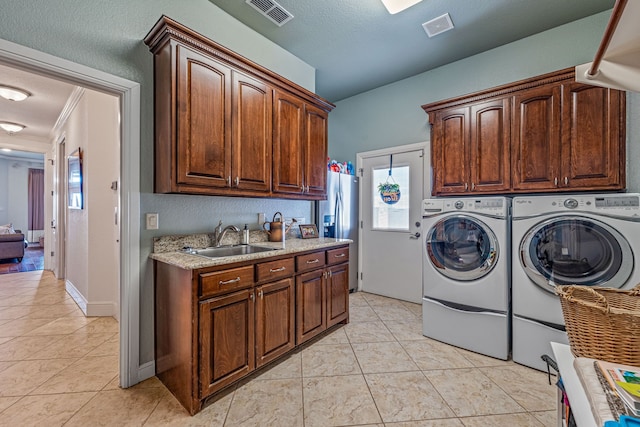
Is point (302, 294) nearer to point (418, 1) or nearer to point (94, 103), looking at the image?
point (418, 1)

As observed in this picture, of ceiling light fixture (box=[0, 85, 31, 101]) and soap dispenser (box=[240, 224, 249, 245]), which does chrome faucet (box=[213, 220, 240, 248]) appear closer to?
soap dispenser (box=[240, 224, 249, 245])

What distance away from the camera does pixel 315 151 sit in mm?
2850

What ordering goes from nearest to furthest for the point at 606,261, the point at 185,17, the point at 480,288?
the point at 606,261
the point at 185,17
the point at 480,288

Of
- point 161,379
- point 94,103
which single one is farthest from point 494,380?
point 94,103

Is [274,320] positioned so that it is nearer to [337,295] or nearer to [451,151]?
[337,295]

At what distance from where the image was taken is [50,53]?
158 cm

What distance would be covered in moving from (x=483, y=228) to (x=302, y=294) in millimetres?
1611

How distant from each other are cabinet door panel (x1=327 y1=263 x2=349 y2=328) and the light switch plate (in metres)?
1.46

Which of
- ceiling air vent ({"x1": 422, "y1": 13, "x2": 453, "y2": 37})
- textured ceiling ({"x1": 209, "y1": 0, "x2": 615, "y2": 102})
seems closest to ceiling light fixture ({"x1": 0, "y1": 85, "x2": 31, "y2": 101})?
textured ceiling ({"x1": 209, "y1": 0, "x2": 615, "y2": 102})

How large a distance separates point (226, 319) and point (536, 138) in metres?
2.88

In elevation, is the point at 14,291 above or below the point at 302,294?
below

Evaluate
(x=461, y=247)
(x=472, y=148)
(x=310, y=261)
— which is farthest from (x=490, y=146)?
(x=310, y=261)

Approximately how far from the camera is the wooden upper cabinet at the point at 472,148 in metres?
2.58

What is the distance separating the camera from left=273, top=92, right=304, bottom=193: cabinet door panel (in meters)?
2.43
